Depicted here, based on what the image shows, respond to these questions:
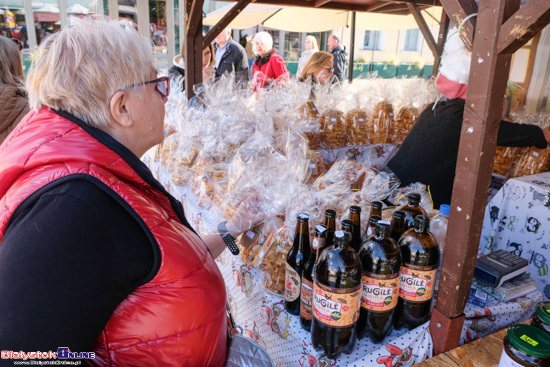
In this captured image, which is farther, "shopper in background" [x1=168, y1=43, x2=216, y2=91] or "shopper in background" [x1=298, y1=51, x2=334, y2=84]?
"shopper in background" [x1=168, y1=43, x2=216, y2=91]

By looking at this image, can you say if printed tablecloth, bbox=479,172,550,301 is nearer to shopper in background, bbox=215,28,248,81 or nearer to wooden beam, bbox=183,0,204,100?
wooden beam, bbox=183,0,204,100

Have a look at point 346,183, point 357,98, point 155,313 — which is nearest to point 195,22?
point 357,98

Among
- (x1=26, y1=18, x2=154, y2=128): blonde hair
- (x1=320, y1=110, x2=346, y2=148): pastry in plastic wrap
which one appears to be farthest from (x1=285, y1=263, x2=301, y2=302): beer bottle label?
(x1=320, y1=110, x2=346, y2=148): pastry in plastic wrap

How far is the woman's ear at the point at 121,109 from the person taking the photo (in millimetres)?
951

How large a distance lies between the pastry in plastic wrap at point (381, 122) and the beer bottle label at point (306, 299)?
2.63 m

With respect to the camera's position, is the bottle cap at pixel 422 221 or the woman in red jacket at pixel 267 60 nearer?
the bottle cap at pixel 422 221

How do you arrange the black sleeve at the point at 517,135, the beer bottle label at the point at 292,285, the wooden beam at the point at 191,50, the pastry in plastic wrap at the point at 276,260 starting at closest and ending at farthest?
the beer bottle label at the point at 292,285
the pastry in plastic wrap at the point at 276,260
the black sleeve at the point at 517,135
the wooden beam at the point at 191,50

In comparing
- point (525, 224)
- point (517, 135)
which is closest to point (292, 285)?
point (525, 224)

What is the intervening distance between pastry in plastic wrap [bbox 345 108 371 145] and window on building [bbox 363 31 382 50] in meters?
16.3

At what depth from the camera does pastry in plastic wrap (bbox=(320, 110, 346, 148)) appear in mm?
3336

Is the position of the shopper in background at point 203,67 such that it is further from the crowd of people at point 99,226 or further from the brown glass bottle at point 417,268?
the brown glass bottle at point 417,268

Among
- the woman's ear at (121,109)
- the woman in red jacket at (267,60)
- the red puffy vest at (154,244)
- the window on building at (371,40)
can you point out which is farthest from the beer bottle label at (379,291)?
the window on building at (371,40)

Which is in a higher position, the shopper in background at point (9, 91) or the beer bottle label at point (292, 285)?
the shopper in background at point (9, 91)

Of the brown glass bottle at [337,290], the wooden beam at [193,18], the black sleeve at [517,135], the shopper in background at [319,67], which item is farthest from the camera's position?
the shopper in background at [319,67]
